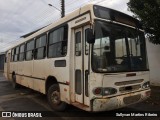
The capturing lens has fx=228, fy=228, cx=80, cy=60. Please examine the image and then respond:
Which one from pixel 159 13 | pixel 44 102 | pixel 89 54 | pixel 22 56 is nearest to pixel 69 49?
pixel 89 54

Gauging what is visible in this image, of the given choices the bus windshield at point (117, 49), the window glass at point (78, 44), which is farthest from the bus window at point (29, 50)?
the bus windshield at point (117, 49)

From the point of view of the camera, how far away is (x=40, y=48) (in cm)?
938

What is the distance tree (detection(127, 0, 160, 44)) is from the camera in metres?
9.90

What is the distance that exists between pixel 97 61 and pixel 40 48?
422 cm

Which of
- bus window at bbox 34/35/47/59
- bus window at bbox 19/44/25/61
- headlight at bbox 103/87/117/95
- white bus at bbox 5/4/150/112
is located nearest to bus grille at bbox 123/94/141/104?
white bus at bbox 5/4/150/112

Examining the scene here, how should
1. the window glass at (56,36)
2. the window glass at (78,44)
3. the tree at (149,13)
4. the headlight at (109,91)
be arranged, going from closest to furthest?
1. the headlight at (109,91)
2. the window glass at (78,44)
3. the window glass at (56,36)
4. the tree at (149,13)

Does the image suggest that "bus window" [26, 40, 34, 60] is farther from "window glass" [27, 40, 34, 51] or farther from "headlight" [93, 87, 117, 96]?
"headlight" [93, 87, 117, 96]

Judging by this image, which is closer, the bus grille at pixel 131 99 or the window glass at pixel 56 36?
the bus grille at pixel 131 99

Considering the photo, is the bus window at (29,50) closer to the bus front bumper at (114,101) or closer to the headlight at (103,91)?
the headlight at (103,91)

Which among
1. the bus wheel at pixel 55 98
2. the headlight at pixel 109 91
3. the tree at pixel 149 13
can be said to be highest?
the tree at pixel 149 13

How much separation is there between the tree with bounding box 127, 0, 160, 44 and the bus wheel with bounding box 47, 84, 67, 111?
5.16 m

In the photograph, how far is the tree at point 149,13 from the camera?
990cm

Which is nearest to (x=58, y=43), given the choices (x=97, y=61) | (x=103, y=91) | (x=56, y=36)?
(x=56, y=36)

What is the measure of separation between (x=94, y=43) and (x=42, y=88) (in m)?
3.86
